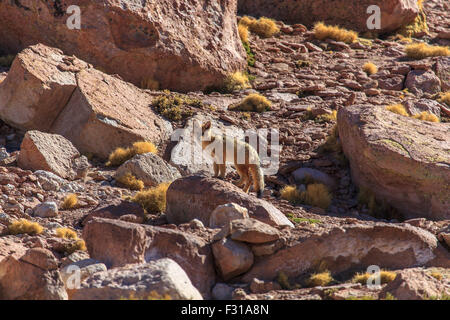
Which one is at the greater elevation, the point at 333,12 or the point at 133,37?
the point at 333,12

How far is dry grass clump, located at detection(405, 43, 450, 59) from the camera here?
65.7 ft

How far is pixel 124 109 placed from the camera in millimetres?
14000

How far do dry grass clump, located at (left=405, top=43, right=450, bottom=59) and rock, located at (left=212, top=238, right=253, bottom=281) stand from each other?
1442 centimetres

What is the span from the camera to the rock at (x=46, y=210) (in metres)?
10.1

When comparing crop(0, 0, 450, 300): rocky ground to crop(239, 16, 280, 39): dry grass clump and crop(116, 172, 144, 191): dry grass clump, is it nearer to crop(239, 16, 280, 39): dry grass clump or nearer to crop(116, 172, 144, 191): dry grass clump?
crop(116, 172, 144, 191): dry grass clump

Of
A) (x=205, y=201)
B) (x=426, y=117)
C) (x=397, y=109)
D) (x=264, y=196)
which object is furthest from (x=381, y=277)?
(x=426, y=117)

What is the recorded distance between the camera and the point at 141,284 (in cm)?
624

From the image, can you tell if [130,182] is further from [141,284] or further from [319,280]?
[141,284]

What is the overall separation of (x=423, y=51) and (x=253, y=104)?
Answer: 719cm

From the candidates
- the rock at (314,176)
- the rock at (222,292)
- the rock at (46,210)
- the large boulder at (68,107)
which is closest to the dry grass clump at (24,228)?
the rock at (46,210)

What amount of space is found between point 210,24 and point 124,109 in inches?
199

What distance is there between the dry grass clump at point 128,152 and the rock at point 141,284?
6.43m

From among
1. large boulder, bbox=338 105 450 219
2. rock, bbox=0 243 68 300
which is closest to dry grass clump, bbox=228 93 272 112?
large boulder, bbox=338 105 450 219

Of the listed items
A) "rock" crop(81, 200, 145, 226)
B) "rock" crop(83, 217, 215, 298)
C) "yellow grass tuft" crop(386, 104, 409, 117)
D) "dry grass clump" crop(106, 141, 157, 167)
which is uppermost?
"yellow grass tuft" crop(386, 104, 409, 117)
